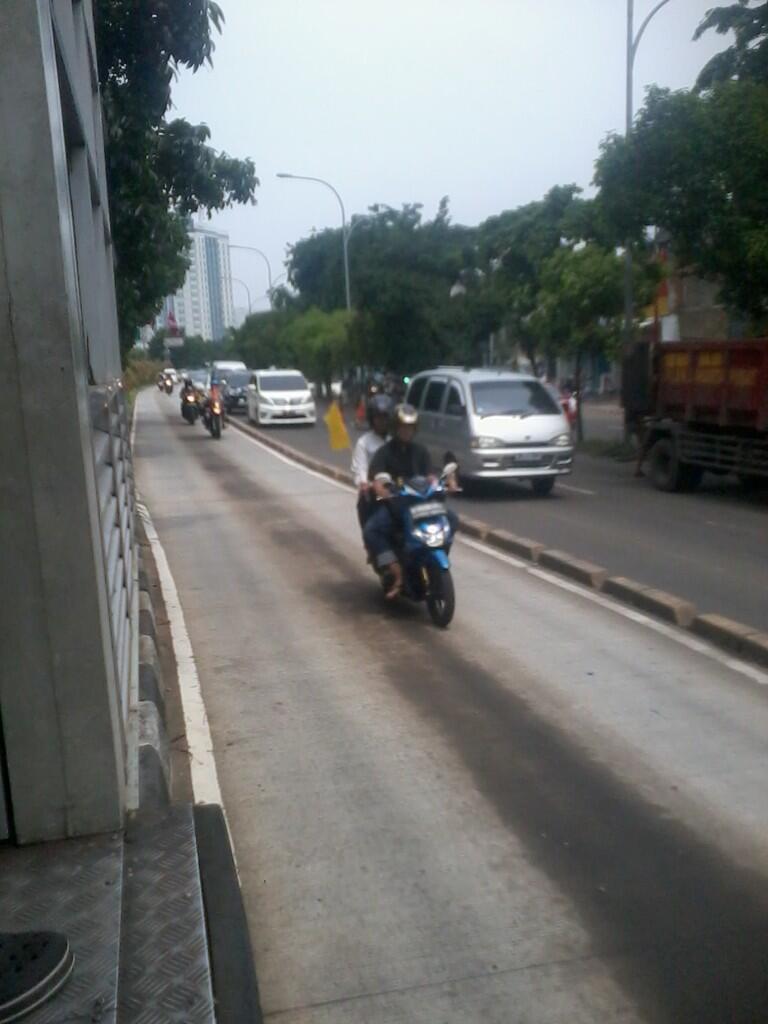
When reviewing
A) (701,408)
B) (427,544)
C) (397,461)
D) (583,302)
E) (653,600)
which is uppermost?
(583,302)

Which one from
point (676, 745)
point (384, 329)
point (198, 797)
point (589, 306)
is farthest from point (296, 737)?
point (384, 329)

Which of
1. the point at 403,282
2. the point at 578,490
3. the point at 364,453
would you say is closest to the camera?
the point at 364,453

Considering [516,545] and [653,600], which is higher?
[653,600]

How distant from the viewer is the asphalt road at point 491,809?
3.94 meters

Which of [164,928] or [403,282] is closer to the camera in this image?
[164,928]

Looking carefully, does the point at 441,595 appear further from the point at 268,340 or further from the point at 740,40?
the point at 268,340

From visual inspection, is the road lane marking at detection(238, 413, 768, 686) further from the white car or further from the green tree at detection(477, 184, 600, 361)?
the white car

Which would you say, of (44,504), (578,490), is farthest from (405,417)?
(578,490)

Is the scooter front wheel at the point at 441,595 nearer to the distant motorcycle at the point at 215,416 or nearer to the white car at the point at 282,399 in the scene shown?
the distant motorcycle at the point at 215,416

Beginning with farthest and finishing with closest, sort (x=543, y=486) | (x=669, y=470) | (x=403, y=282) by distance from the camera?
(x=403, y=282)
(x=669, y=470)
(x=543, y=486)

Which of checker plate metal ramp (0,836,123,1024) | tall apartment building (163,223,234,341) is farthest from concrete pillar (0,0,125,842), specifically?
tall apartment building (163,223,234,341)

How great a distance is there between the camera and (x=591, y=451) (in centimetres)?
2780

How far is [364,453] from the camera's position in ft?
31.6

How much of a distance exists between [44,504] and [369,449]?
5744 millimetres
